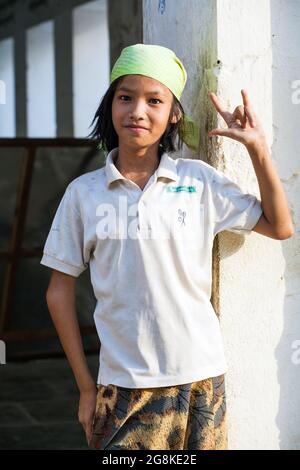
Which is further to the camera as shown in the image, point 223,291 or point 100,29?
point 100,29

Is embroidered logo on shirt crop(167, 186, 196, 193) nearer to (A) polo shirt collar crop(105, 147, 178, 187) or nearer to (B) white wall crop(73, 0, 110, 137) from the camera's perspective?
(A) polo shirt collar crop(105, 147, 178, 187)

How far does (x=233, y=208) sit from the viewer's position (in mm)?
2238

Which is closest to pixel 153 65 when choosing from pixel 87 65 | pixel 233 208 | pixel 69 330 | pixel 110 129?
pixel 110 129

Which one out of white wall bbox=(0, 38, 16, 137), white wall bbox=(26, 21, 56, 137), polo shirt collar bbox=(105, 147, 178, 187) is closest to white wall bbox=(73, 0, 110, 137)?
white wall bbox=(26, 21, 56, 137)

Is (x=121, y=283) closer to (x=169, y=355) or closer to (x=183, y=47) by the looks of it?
(x=169, y=355)

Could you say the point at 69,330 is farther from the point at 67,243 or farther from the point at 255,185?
the point at 255,185

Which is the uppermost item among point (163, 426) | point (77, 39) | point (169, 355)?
point (77, 39)

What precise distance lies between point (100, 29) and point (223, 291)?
7.26 m

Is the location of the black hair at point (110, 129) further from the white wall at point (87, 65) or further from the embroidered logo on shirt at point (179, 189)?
the white wall at point (87, 65)

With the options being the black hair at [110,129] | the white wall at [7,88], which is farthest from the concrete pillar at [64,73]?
the black hair at [110,129]

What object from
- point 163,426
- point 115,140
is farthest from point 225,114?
point 163,426

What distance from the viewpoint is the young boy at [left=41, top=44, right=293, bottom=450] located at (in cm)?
213

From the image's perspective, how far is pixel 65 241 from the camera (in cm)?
221

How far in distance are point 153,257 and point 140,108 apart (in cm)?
37
